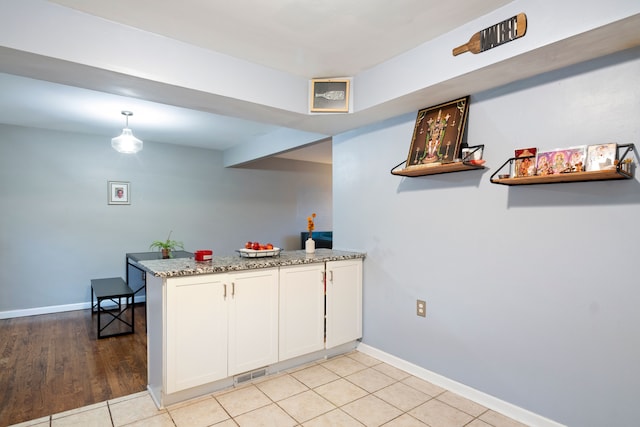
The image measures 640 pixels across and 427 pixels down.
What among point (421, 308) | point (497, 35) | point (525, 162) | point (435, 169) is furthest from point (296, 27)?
point (421, 308)

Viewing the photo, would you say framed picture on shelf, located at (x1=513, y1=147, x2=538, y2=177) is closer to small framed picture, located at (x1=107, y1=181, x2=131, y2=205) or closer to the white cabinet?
the white cabinet

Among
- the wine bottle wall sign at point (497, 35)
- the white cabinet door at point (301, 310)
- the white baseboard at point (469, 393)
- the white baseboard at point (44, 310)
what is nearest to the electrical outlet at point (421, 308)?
the white baseboard at point (469, 393)

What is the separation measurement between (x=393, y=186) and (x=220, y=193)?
3.74 m

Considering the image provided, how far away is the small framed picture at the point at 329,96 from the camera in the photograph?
2.70m

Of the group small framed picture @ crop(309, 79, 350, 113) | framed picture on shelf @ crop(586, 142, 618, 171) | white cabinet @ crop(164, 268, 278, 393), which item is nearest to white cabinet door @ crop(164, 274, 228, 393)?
white cabinet @ crop(164, 268, 278, 393)

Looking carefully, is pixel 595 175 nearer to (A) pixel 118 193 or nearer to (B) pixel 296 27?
(B) pixel 296 27

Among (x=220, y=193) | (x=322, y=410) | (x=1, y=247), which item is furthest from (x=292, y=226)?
(x=322, y=410)

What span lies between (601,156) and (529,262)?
68 centimetres

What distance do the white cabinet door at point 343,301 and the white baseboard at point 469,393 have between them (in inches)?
10.1

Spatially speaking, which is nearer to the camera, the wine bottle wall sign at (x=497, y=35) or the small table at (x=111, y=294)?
the wine bottle wall sign at (x=497, y=35)

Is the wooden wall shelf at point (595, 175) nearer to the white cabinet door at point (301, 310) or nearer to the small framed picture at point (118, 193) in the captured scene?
the white cabinet door at point (301, 310)

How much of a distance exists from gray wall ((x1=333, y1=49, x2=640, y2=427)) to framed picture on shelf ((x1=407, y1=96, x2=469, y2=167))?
0.09 metres

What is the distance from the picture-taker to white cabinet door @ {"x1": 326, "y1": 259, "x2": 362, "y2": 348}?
2965 millimetres

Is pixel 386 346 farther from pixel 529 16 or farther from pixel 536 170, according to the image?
pixel 529 16
